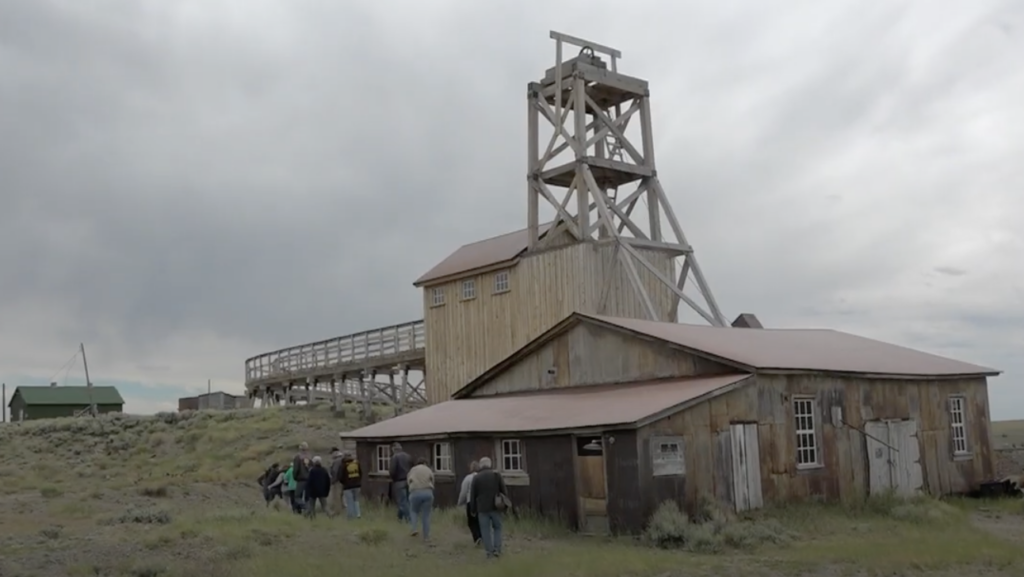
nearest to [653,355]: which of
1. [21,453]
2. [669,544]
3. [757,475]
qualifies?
[757,475]

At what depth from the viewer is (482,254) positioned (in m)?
35.7

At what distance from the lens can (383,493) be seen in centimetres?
2511

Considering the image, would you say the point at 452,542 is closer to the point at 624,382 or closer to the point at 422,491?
the point at 422,491

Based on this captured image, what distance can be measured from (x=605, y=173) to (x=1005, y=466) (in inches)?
630

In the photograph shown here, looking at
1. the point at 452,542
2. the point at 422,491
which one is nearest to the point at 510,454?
the point at 452,542

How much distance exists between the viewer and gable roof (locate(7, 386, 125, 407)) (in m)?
63.2

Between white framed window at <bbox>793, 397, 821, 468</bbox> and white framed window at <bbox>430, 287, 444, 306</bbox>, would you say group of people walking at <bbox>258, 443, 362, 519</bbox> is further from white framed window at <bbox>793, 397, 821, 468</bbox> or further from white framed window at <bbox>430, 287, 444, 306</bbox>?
white framed window at <bbox>430, 287, 444, 306</bbox>

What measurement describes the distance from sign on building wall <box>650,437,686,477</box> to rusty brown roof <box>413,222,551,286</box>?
48.9ft

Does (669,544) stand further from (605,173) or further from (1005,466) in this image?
(1005,466)

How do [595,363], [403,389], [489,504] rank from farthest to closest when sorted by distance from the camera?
1. [403,389]
2. [595,363]
3. [489,504]

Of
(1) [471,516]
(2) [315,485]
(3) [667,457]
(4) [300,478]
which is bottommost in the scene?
(1) [471,516]

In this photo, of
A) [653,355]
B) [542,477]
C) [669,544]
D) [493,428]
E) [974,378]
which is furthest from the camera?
[974,378]

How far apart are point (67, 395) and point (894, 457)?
54.0 m

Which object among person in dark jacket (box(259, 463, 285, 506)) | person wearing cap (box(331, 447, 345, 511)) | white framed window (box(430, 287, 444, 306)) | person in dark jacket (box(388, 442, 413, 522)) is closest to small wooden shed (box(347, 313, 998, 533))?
person wearing cap (box(331, 447, 345, 511))
